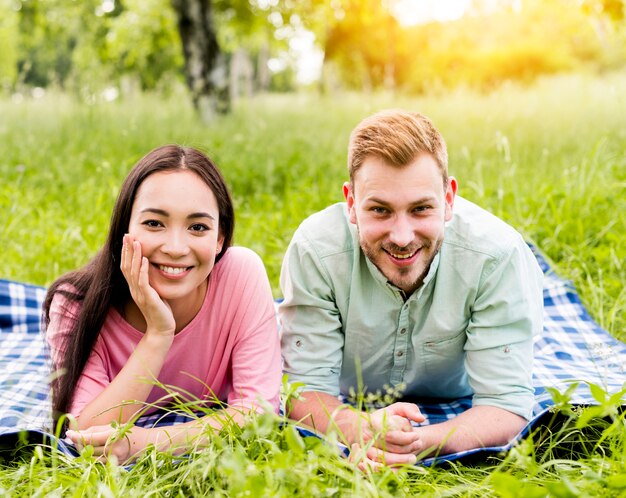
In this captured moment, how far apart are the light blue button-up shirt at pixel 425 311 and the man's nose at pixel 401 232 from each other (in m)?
0.26

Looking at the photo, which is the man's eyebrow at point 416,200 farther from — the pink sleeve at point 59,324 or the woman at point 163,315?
the pink sleeve at point 59,324

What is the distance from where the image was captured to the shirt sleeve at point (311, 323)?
2568 mm

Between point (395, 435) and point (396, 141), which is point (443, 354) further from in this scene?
point (396, 141)

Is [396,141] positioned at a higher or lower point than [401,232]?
higher

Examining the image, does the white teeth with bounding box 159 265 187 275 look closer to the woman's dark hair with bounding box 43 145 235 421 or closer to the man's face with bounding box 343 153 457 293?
the woman's dark hair with bounding box 43 145 235 421

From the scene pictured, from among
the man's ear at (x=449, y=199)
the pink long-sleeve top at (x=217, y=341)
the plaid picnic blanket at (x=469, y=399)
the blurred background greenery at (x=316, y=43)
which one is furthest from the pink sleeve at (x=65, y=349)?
the blurred background greenery at (x=316, y=43)

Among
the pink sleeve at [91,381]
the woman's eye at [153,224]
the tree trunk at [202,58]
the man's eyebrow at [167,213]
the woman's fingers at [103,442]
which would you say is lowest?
the woman's fingers at [103,442]

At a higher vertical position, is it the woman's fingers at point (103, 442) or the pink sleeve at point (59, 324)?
the pink sleeve at point (59, 324)

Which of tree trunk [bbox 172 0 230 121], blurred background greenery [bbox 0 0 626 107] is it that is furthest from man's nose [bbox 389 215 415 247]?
tree trunk [bbox 172 0 230 121]

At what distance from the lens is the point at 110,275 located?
2557 millimetres

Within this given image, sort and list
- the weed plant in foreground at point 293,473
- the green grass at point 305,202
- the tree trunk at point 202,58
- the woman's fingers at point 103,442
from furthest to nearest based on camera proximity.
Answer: the tree trunk at point 202,58
the woman's fingers at point 103,442
the green grass at point 305,202
the weed plant in foreground at point 293,473

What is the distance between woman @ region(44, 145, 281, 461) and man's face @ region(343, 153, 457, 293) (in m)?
0.57

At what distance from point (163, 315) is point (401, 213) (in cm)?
92

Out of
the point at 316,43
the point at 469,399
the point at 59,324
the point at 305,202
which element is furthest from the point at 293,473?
the point at 316,43
